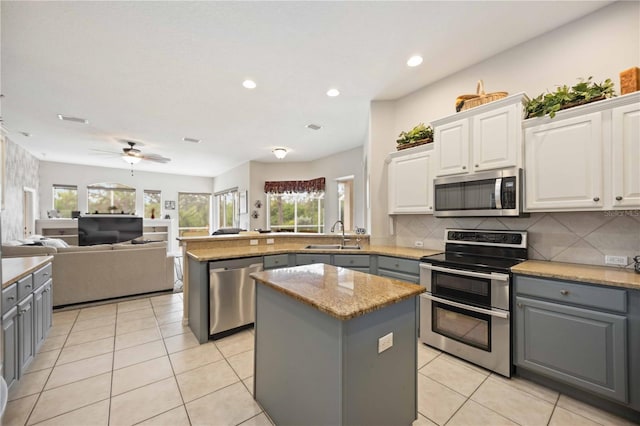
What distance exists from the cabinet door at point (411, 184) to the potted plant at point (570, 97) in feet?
3.36

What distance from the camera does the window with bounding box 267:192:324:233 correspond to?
759cm

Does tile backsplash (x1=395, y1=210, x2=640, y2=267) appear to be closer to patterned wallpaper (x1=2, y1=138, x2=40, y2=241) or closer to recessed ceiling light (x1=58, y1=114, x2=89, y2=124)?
recessed ceiling light (x1=58, y1=114, x2=89, y2=124)

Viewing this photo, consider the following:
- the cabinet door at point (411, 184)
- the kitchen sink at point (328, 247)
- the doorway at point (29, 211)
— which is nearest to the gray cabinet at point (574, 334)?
the cabinet door at point (411, 184)

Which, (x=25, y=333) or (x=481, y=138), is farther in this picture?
(x=481, y=138)

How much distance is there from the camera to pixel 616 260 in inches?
84.5

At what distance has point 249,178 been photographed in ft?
24.7

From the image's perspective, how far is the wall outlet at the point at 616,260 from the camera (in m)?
2.12

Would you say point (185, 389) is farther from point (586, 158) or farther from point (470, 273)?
point (586, 158)

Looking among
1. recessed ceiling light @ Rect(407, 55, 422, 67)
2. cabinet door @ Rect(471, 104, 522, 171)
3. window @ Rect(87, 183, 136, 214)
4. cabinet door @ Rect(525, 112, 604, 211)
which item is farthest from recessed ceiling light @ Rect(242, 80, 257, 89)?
window @ Rect(87, 183, 136, 214)

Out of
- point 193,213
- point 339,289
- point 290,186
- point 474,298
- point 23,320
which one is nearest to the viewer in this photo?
point 339,289

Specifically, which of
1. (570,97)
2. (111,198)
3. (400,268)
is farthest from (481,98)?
(111,198)

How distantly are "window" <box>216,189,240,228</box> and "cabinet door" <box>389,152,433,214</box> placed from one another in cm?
601

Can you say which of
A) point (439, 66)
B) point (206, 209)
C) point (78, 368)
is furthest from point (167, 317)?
point (206, 209)

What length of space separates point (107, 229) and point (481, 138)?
8.17 meters
